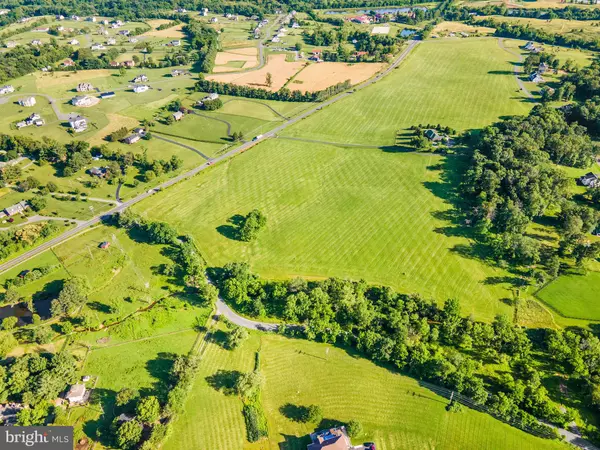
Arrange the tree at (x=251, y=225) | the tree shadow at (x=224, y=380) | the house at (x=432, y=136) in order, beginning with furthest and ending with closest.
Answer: the house at (x=432, y=136) < the tree at (x=251, y=225) < the tree shadow at (x=224, y=380)

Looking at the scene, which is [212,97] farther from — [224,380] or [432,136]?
[224,380]

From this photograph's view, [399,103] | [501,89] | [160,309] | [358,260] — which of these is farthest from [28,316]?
[501,89]

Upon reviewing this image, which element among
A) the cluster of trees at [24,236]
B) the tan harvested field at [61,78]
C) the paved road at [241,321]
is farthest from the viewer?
the tan harvested field at [61,78]

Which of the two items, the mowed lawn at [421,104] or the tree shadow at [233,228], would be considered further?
the mowed lawn at [421,104]

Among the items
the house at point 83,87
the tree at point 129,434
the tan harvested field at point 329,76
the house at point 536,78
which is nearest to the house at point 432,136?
the tan harvested field at point 329,76

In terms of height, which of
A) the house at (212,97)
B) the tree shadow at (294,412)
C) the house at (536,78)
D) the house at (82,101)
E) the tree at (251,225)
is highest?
the house at (536,78)

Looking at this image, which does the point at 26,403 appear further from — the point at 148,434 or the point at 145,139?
the point at 145,139

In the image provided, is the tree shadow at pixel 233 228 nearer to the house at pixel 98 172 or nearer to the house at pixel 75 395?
the house at pixel 75 395
